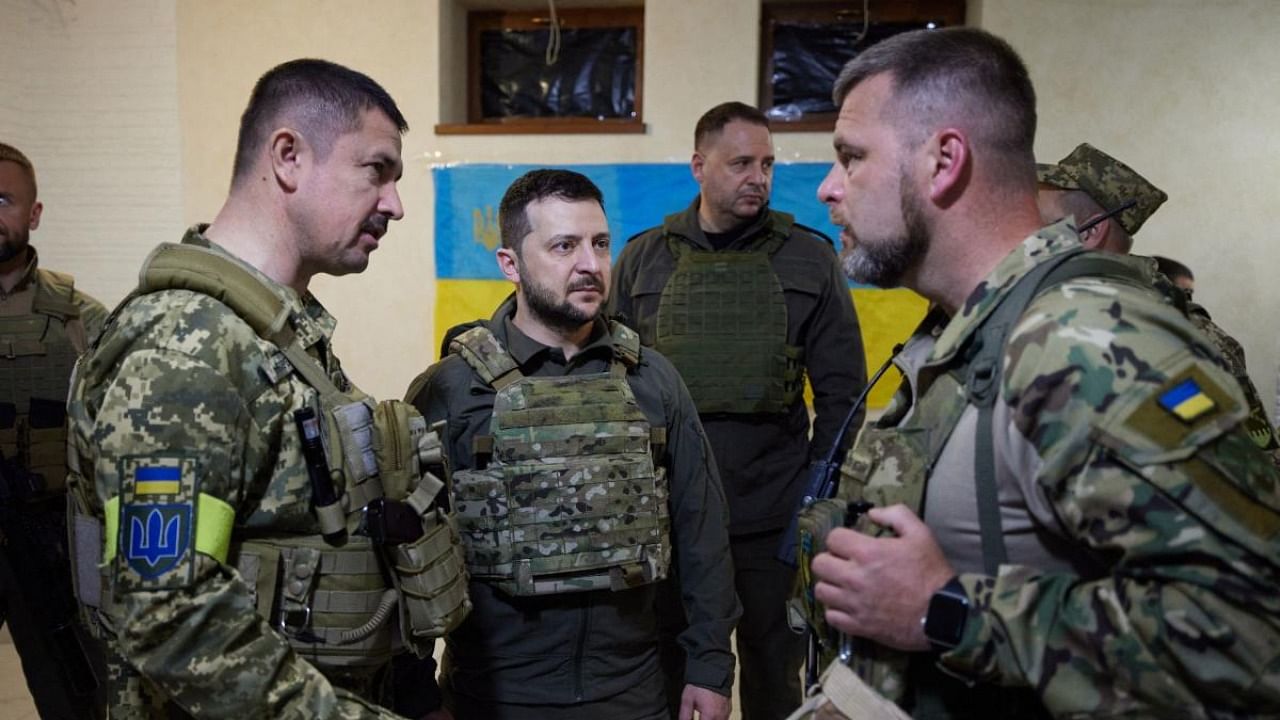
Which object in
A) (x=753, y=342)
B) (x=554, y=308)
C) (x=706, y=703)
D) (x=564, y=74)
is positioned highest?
(x=564, y=74)

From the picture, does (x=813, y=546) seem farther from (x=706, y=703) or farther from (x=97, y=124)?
(x=97, y=124)

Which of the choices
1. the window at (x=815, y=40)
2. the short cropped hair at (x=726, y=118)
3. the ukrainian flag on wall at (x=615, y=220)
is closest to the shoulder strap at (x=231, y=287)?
the short cropped hair at (x=726, y=118)

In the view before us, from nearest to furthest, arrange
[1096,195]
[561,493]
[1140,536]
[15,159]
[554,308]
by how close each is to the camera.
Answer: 1. [1140,536]
2. [561,493]
3. [554,308]
4. [1096,195]
5. [15,159]

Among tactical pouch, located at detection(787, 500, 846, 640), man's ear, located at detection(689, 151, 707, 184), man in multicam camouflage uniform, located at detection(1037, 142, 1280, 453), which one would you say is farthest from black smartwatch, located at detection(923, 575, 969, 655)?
man's ear, located at detection(689, 151, 707, 184)

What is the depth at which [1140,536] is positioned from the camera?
2.68 feet

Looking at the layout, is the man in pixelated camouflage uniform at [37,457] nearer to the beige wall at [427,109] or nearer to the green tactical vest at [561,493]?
the beige wall at [427,109]

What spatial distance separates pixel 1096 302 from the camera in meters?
0.90

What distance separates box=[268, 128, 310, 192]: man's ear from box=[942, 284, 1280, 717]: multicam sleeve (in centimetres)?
101

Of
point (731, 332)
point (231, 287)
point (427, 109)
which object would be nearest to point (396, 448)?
point (231, 287)

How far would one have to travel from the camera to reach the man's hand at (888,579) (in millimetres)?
940

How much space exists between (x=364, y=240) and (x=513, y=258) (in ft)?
1.97

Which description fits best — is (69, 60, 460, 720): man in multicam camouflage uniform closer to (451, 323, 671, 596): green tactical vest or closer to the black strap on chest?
Answer: (451, 323, 671, 596): green tactical vest

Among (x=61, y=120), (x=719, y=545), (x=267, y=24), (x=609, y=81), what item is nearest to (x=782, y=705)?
(x=719, y=545)

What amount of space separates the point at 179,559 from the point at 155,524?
50 millimetres
